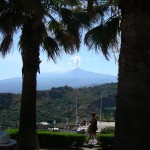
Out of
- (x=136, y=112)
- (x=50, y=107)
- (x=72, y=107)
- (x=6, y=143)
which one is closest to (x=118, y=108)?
(x=136, y=112)

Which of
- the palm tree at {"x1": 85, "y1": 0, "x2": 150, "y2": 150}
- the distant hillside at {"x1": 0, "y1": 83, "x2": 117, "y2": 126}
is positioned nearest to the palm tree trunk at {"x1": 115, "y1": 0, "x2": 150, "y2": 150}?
the palm tree at {"x1": 85, "y1": 0, "x2": 150, "y2": 150}

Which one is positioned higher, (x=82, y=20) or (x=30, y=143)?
(x=82, y=20)

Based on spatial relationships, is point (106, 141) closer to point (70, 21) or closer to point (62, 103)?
point (70, 21)

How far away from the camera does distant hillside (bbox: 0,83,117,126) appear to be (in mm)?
52406

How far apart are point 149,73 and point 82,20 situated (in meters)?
8.84

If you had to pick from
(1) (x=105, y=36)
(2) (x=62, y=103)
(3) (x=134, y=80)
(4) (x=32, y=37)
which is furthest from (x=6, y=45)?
(2) (x=62, y=103)

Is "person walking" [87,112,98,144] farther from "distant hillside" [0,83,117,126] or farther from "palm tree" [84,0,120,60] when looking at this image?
"distant hillside" [0,83,117,126]

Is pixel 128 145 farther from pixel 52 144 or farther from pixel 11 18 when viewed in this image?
pixel 52 144

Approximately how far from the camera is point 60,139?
1870 cm

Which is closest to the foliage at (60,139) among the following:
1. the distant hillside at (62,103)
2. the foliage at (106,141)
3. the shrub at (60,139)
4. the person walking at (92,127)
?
the shrub at (60,139)

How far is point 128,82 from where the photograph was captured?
275 inches

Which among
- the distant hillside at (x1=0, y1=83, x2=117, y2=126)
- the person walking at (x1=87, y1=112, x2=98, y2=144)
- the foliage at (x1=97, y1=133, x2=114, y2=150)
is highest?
the distant hillside at (x1=0, y1=83, x2=117, y2=126)

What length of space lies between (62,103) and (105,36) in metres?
49.5

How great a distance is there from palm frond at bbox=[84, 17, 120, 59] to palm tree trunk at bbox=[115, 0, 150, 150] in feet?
21.4
